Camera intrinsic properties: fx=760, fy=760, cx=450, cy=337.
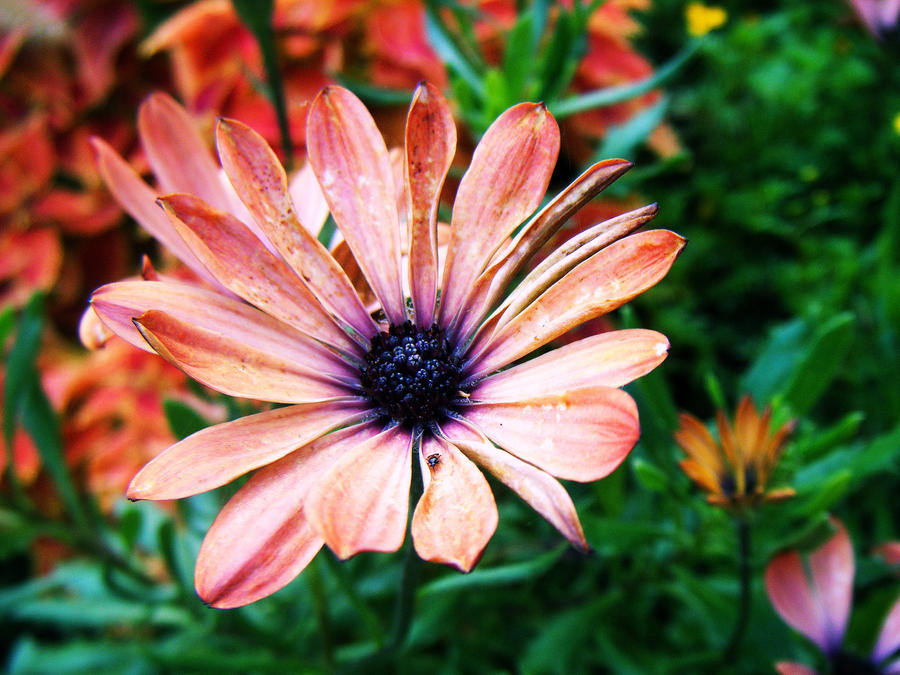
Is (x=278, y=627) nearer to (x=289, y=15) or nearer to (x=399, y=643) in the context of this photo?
(x=399, y=643)

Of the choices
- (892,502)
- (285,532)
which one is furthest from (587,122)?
(285,532)

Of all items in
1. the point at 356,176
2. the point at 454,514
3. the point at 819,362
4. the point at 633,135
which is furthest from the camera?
the point at 633,135

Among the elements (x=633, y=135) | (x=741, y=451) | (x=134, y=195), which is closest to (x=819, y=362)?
(x=741, y=451)

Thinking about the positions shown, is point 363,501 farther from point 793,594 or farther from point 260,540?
point 793,594

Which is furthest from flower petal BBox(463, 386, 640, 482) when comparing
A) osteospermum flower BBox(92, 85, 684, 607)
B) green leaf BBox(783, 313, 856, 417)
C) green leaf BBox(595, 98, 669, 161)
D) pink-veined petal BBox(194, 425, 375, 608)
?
green leaf BBox(595, 98, 669, 161)

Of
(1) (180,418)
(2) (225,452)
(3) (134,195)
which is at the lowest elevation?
(1) (180,418)

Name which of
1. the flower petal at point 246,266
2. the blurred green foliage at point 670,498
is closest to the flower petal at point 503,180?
the flower petal at point 246,266
